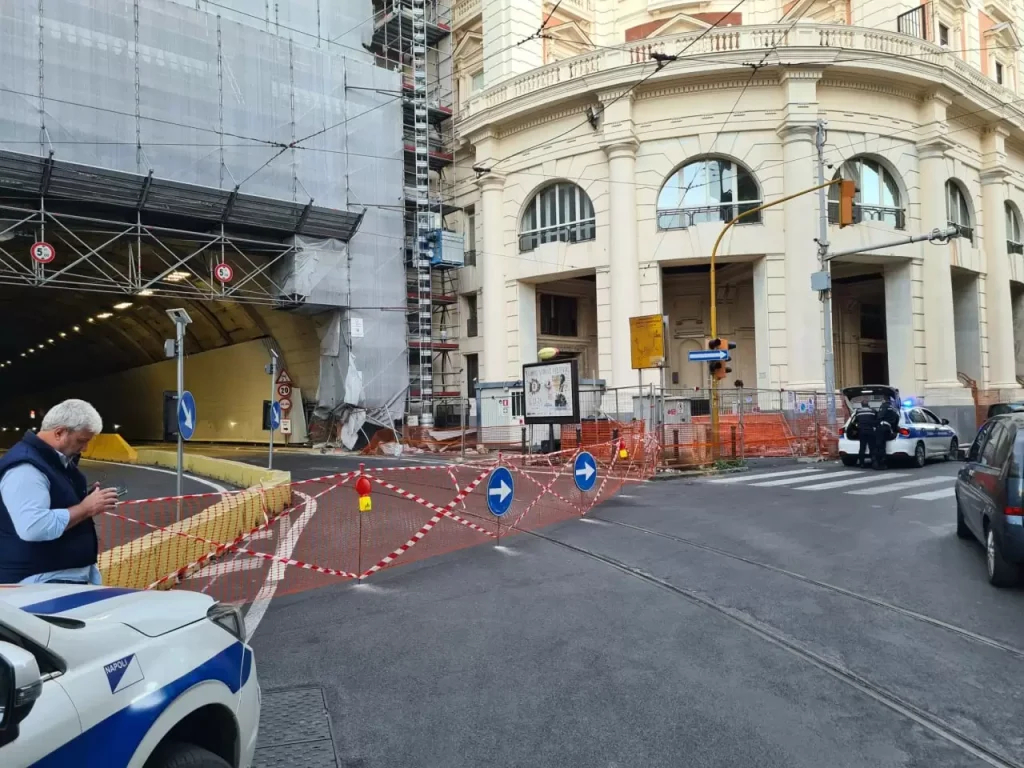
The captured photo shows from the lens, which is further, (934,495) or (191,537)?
(934,495)

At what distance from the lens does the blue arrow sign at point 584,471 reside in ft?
38.4

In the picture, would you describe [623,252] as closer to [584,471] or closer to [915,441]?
[915,441]

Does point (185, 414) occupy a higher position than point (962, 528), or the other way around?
point (185, 414)

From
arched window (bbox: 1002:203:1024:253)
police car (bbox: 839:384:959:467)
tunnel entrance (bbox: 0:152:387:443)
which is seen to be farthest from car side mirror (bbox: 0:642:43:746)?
arched window (bbox: 1002:203:1024:253)

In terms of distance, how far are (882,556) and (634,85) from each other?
23.1 metres

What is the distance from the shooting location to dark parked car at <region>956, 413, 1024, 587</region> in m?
6.24

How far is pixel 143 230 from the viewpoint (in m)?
22.5

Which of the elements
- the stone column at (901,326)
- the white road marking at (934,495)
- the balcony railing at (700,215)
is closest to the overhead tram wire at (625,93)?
the balcony railing at (700,215)

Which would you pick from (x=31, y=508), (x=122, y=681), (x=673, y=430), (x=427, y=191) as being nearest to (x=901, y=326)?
(x=673, y=430)

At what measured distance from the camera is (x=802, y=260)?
26.2 meters

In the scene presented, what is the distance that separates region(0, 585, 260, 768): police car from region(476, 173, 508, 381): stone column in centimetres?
2809

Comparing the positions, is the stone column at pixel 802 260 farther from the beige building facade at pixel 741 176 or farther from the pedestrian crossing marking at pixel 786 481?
the pedestrian crossing marking at pixel 786 481

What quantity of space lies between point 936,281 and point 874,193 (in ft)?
13.8

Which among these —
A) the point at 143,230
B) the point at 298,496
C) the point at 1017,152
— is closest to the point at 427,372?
the point at 143,230
